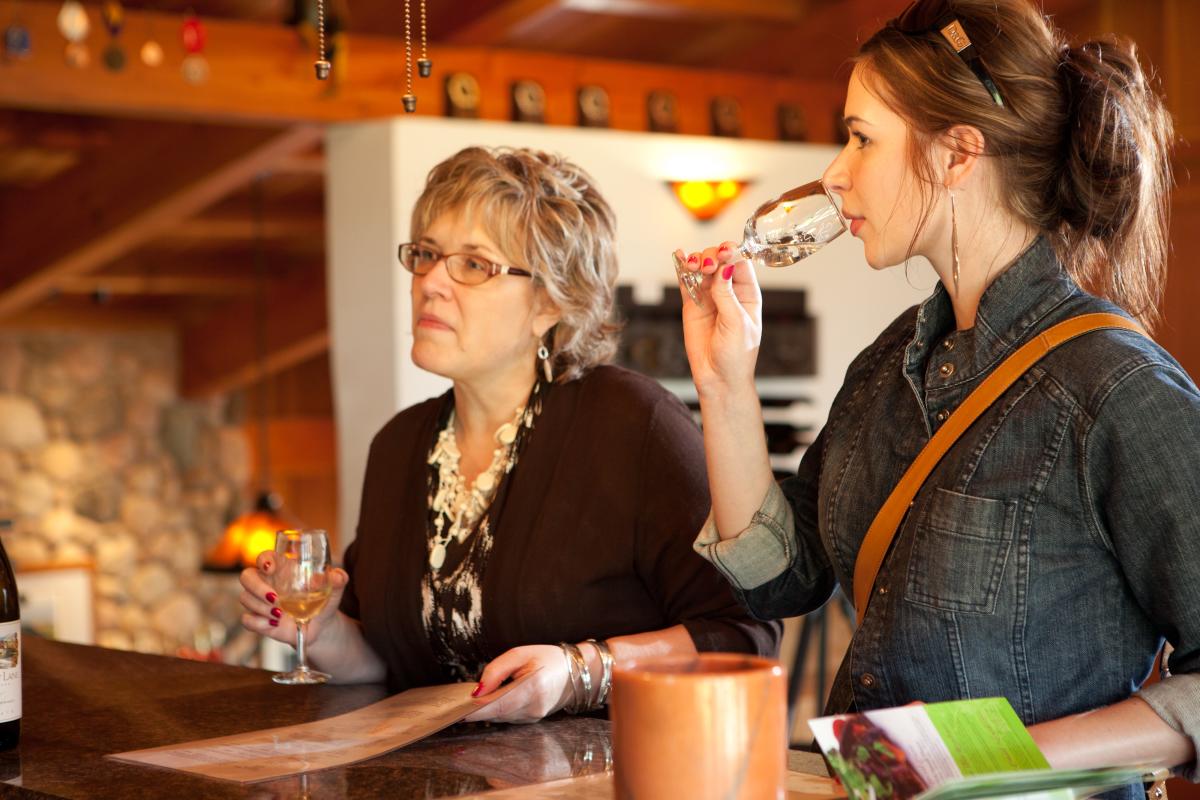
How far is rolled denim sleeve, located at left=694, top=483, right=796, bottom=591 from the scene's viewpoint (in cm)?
156

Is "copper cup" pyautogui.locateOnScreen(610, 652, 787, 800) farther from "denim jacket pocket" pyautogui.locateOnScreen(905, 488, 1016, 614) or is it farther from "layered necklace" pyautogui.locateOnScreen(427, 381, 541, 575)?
"layered necklace" pyautogui.locateOnScreen(427, 381, 541, 575)

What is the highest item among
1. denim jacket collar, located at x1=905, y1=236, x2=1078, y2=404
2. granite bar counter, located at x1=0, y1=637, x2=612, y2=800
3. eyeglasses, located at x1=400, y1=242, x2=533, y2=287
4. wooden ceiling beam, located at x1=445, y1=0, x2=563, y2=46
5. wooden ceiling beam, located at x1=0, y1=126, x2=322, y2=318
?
wooden ceiling beam, located at x1=445, y1=0, x2=563, y2=46

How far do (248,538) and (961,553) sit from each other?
3854 millimetres

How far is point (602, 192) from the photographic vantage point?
4.14m

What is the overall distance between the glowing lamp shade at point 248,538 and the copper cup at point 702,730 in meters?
3.92

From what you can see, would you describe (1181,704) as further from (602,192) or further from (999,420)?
(602,192)

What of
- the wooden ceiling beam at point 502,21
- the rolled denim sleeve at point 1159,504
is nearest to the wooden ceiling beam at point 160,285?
the wooden ceiling beam at point 502,21

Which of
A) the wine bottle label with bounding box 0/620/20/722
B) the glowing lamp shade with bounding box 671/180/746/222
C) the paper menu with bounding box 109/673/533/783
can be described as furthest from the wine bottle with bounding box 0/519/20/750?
the glowing lamp shade with bounding box 671/180/746/222

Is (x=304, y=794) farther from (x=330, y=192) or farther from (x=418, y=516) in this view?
(x=330, y=192)

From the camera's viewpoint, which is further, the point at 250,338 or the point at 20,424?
the point at 250,338

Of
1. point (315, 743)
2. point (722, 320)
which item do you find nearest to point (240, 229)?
point (722, 320)

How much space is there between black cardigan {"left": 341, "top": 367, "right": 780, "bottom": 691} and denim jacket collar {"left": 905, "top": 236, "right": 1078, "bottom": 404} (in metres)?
0.52

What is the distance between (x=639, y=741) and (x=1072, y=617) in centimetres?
57

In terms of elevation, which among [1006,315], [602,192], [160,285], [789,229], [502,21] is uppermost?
[502,21]
